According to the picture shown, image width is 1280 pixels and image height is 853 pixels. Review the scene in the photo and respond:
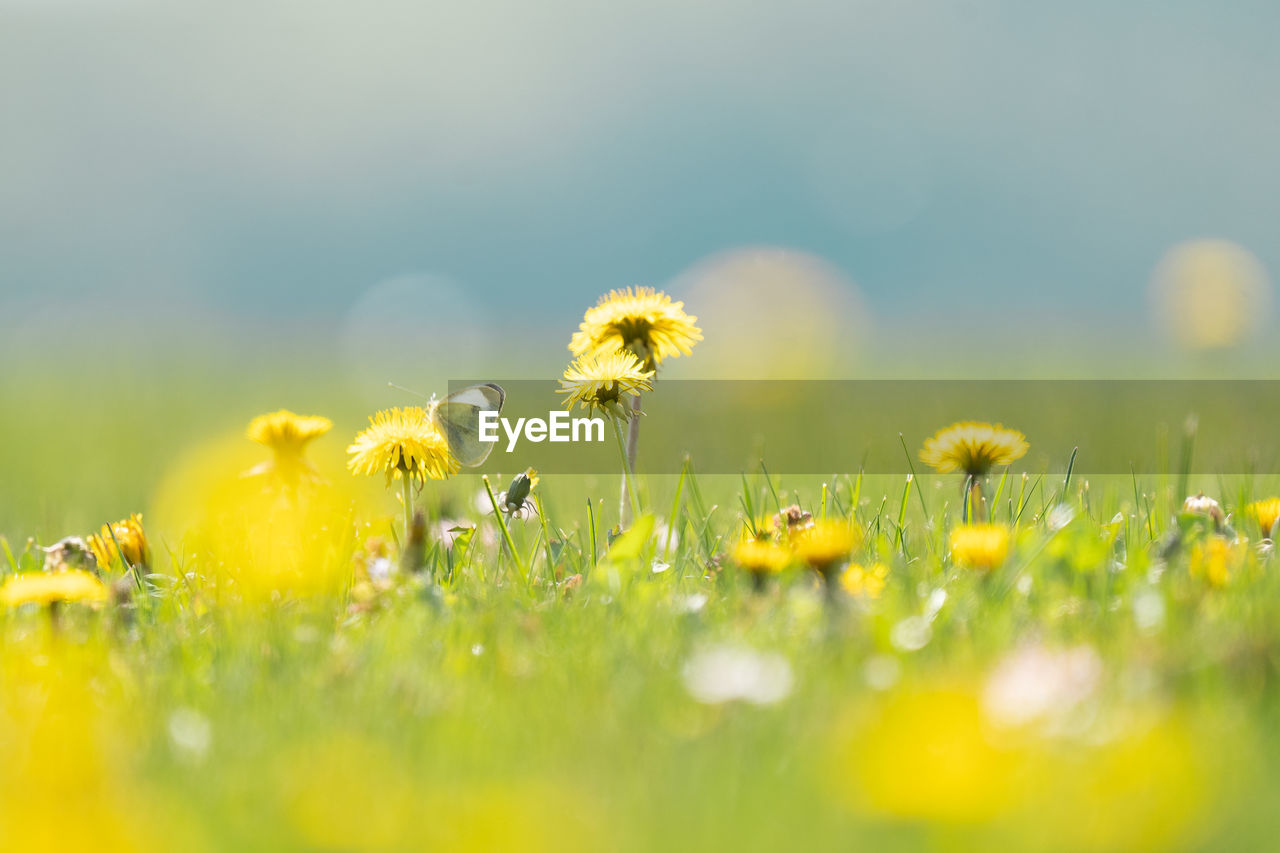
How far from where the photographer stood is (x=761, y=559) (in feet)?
8.32

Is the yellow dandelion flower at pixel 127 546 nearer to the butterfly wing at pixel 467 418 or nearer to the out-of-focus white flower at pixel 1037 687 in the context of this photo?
the butterfly wing at pixel 467 418

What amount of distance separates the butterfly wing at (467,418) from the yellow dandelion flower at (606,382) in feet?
1.59

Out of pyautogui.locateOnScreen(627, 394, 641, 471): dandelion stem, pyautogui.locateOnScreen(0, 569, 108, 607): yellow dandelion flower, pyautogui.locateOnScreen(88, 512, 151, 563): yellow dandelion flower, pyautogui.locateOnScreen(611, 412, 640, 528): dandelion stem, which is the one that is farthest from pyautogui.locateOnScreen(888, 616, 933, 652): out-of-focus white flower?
pyautogui.locateOnScreen(88, 512, 151, 563): yellow dandelion flower

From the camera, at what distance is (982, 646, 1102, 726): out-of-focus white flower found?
1.57 metres

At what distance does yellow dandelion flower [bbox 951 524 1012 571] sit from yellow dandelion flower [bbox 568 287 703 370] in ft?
3.22

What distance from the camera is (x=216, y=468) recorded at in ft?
17.2

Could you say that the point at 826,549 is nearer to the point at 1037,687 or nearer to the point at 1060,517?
the point at 1037,687

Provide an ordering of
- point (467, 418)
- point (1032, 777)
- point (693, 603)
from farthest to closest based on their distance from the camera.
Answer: point (467, 418) < point (693, 603) < point (1032, 777)

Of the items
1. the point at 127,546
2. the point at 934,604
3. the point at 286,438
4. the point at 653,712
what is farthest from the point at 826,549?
the point at 127,546

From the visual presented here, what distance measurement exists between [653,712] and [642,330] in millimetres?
1616

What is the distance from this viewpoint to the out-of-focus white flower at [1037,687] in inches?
61.7

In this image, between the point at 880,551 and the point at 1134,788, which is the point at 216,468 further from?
the point at 1134,788

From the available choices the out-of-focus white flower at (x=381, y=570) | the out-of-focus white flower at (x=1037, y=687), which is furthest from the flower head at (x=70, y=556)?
the out-of-focus white flower at (x=1037, y=687)

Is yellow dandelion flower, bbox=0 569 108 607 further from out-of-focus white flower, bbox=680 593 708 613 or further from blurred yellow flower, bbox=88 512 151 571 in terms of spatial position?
out-of-focus white flower, bbox=680 593 708 613
